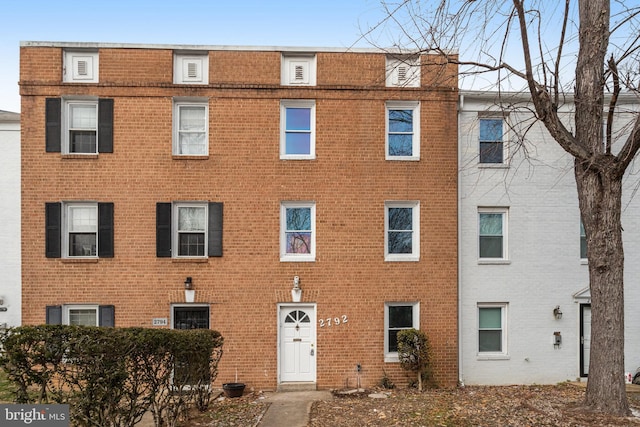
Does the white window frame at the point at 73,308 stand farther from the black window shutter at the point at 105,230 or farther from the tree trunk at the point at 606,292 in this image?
the tree trunk at the point at 606,292

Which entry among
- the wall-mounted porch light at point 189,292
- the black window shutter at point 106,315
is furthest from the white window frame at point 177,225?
the black window shutter at point 106,315

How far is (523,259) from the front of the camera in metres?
12.2

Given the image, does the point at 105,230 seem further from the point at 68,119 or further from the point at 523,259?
the point at 523,259

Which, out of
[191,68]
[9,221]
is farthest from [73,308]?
[191,68]

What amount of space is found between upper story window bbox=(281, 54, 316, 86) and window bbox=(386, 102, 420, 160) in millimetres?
2209

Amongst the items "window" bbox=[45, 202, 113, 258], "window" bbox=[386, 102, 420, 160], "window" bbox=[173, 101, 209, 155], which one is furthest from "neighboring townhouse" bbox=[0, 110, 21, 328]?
"window" bbox=[386, 102, 420, 160]

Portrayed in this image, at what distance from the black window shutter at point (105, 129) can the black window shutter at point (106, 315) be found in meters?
3.99

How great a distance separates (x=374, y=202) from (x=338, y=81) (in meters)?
3.32

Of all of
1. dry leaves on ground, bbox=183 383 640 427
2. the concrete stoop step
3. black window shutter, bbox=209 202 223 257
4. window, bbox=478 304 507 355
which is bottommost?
the concrete stoop step

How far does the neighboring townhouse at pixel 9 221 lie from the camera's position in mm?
12961

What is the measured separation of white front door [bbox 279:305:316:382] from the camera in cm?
1173

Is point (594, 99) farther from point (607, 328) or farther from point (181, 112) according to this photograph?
point (181, 112)

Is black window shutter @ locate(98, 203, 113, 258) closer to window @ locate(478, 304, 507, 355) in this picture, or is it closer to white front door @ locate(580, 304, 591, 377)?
window @ locate(478, 304, 507, 355)

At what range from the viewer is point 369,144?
1197 centimetres
